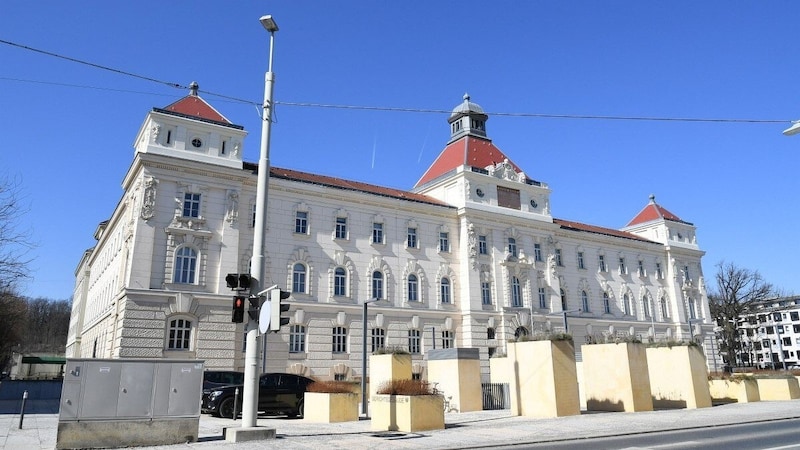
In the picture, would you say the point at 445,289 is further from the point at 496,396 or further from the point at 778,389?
the point at 778,389

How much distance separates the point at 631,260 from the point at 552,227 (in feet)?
43.5

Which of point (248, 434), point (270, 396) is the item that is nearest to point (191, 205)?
point (270, 396)

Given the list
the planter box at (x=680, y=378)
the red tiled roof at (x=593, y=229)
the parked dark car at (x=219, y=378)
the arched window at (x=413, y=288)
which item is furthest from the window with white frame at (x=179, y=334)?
the red tiled roof at (x=593, y=229)

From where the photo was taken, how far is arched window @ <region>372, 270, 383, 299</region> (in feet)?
125

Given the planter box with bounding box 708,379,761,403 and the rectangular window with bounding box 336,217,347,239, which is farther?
the rectangular window with bounding box 336,217,347,239

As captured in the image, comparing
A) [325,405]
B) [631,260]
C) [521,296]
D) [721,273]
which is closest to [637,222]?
[631,260]

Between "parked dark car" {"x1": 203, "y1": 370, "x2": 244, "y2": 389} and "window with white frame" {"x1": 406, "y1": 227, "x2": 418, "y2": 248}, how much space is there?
740 inches

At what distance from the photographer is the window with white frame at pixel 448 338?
40.2m

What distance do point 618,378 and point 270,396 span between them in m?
14.0

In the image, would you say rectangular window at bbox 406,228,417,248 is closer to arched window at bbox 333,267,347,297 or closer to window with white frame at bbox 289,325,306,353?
arched window at bbox 333,267,347,297

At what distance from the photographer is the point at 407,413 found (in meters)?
16.0

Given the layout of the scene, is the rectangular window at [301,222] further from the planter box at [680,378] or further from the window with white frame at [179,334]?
the planter box at [680,378]

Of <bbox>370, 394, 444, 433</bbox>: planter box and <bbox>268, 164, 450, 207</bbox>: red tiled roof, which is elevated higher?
<bbox>268, 164, 450, 207</bbox>: red tiled roof

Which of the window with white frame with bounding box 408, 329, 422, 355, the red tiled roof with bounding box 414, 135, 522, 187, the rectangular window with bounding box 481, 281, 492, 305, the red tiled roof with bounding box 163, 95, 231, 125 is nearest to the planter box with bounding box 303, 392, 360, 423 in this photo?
the window with white frame with bounding box 408, 329, 422, 355
